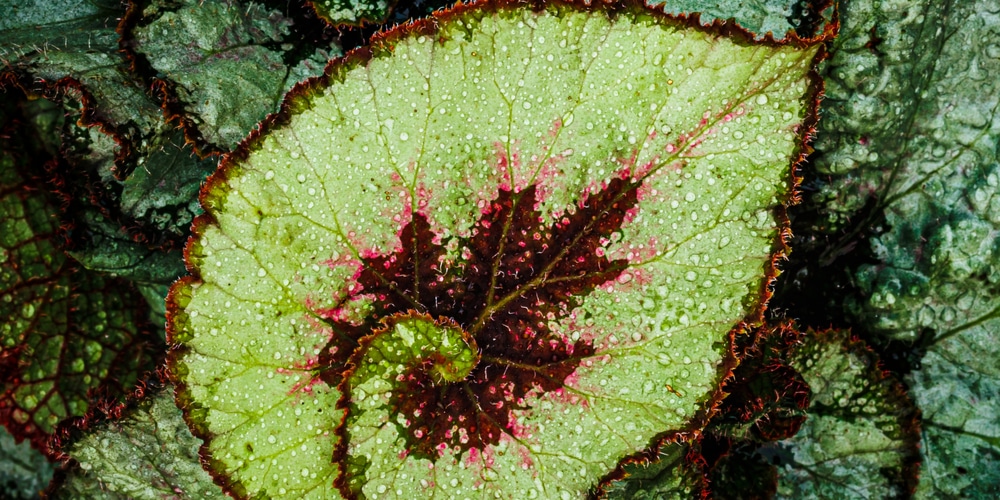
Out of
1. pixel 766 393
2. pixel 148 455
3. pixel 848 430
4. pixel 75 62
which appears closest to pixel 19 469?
pixel 148 455

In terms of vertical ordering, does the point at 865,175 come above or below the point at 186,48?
above

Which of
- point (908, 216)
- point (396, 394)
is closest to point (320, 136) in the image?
point (396, 394)

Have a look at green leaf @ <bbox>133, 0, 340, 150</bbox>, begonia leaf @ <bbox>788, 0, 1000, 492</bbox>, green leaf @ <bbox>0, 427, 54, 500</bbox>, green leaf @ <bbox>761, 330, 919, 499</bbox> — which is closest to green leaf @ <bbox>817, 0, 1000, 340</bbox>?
begonia leaf @ <bbox>788, 0, 1000, 492</bbox>

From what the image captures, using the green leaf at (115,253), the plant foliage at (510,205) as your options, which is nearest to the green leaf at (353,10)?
the plant foliage at (510,205)

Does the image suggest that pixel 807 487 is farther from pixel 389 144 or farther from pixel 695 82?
pixel 389 144

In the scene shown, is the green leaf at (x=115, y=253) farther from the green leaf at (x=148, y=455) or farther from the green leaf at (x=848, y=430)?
the green leaf at (x=848, y=430)

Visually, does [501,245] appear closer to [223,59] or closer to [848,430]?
[223,59]

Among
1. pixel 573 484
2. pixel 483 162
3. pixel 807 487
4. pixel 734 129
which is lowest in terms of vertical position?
pixel 573 484

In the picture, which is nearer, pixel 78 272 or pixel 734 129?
pixel 734 129
